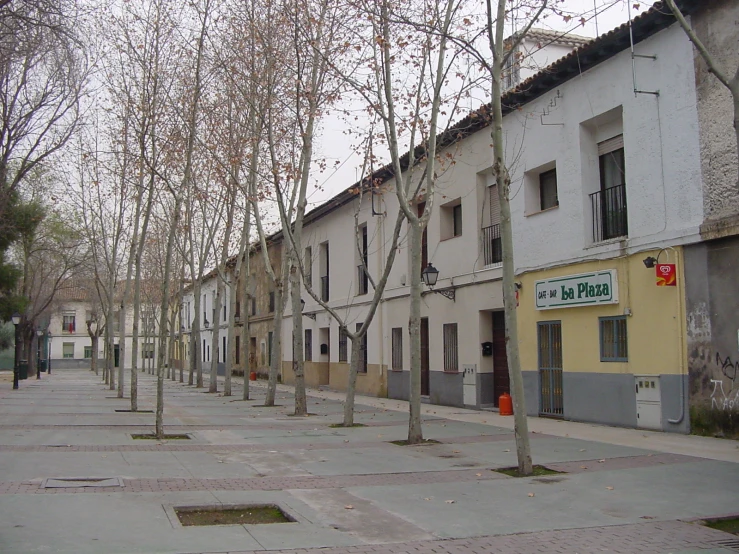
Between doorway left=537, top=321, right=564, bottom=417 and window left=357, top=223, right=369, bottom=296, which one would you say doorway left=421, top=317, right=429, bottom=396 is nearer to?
window left=357, top=223, right=369, bottom=296

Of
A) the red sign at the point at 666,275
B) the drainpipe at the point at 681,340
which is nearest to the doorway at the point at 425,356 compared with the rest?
the red sign at the point at 666,275

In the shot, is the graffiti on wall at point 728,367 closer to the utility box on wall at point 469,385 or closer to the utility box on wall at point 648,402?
the utility box on wall at point 648,402

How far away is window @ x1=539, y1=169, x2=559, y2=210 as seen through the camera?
1695cm

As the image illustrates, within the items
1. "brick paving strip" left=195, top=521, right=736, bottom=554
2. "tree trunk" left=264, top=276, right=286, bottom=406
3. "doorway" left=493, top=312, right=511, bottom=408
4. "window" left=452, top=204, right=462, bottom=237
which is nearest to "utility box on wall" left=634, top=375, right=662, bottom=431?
"doorway" left=493, top=312, right=511, bottom=408

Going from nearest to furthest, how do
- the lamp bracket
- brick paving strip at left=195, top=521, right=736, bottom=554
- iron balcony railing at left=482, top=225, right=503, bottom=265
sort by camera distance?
brick paving strip at left=195, top=521, right=736, bottom=554
iron balcony railing at left=482, top=225, right=503, bottom=265
the lamp bracket

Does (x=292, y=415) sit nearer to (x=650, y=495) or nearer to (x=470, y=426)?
(x=470, y=426)

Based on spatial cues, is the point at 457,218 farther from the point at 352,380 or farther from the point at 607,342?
the point at 352,380

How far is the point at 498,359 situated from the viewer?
1895 cm

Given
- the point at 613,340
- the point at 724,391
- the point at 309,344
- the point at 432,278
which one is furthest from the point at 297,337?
the point at 309,344

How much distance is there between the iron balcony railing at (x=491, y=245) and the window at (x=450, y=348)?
2480 millimetres

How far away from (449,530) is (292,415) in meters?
11.9

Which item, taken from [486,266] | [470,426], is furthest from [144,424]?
[486,266]

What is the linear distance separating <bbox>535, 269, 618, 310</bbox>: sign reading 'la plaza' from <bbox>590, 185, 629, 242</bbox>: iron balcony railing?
0.88 m

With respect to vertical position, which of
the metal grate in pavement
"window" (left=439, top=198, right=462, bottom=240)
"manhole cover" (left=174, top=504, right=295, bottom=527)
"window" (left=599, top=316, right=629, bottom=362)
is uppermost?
"window" (left=439, top=198, right=462, bottom=240)
